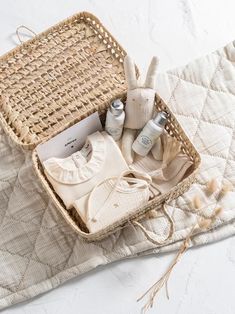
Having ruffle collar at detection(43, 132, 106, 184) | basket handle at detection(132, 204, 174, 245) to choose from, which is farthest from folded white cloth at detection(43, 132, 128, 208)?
basket handle at detection(132, 204, 174, 245)

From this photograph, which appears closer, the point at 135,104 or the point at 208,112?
the point at 135,104

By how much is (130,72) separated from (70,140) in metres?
0.17

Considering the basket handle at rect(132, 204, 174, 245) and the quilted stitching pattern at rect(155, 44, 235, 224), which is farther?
the quilted stitching pattern at rect(155, 44, 235, 224)

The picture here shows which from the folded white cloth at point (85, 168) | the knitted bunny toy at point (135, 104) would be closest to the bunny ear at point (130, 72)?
the knitted bunny toy at point (135, 104)

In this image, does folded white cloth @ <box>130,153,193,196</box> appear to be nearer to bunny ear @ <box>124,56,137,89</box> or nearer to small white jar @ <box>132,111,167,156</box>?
small white jar @ <box>132,111,167,156</box>

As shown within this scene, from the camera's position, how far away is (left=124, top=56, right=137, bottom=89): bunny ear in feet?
3.21

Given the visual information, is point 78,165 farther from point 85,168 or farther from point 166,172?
point 166,172

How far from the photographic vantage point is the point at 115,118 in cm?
101

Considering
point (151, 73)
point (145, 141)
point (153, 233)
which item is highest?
point (151, 73)

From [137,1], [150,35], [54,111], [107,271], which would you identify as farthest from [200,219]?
[137,1]

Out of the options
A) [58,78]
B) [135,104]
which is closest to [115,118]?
[135,104]

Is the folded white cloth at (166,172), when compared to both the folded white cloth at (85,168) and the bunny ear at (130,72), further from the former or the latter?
the bunny ear at (130,72)

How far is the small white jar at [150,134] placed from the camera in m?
1.01

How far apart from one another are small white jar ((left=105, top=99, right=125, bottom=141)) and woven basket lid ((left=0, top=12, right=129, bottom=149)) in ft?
0.06
